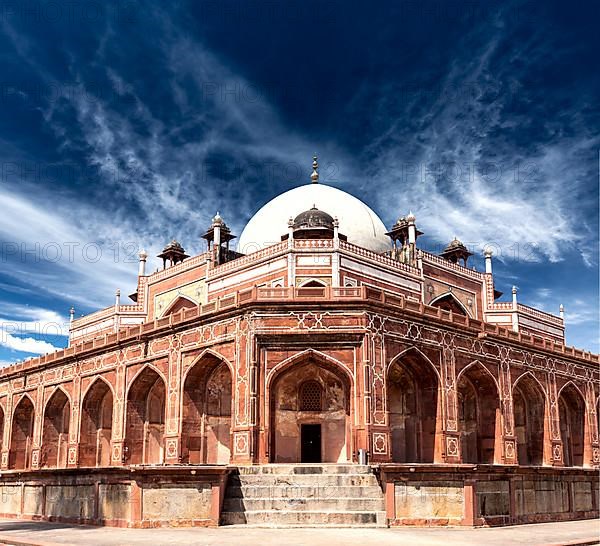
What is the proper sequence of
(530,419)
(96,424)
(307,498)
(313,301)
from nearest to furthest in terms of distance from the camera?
1. (307,498)
2. (313,301)
3. (530,419)
4. (96,424)

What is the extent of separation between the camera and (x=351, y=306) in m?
23.0

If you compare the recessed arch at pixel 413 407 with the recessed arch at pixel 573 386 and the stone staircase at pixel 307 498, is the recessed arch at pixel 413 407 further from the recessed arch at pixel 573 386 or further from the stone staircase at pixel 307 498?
the recessed arch at pixel 573 386

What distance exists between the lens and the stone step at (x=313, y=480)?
17562 mm

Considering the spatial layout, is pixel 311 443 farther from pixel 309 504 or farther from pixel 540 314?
pixel 540 314

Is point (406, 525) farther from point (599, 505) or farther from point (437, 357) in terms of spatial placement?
point (437, 357)

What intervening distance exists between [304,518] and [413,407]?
10050 mm

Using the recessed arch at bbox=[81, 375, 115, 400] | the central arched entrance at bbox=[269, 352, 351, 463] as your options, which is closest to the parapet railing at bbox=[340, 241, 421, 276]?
the central arched entrance at bbox=[269, 352, 351, 463]

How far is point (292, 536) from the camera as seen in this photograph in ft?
43.0

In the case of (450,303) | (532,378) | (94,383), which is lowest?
(94,383)

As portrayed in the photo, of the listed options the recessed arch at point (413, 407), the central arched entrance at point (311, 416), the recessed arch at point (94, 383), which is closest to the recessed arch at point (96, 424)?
the recessed arch at point (94, 383)

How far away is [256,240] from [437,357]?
13.5 meters

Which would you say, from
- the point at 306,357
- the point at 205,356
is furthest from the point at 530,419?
the point at 205,356

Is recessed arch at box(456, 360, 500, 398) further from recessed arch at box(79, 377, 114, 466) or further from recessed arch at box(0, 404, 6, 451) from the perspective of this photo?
recessed arch at box(0, 404, 6, 451)

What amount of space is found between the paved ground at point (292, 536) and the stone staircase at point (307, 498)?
0.98 metres
